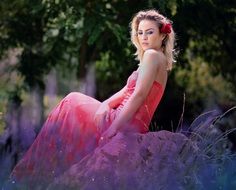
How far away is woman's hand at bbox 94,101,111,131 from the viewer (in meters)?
4.12

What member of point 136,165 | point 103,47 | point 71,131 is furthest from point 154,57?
point 103,47

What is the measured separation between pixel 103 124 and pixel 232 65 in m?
4.74

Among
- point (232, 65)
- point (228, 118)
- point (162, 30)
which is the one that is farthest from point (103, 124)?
point (232, 65)

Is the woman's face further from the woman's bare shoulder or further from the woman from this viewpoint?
the woman's bare shoulder

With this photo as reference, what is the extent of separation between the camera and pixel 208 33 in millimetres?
7891

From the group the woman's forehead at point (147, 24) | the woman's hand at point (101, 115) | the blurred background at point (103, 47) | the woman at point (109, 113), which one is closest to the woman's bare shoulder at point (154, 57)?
the woman at point (109, 113)

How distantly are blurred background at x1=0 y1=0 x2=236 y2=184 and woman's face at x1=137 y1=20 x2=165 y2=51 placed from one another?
1461 mm

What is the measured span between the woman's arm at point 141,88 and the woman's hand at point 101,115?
0.11 metres

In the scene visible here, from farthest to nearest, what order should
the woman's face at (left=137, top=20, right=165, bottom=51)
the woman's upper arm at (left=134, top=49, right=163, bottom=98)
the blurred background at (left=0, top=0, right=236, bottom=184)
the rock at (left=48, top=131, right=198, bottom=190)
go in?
the blurred background at (left=0, top=0, right=236, bottom=184) < the woman's face at (left=137, top=20, right=165, bottom=51) < the woman's upper arm at (left=134, top=49, right=163, bottom=98) < the rock at (left=48, top=131, right=198, bottom=190)

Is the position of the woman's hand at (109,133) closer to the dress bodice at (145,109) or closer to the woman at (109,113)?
the woman at (109,113)

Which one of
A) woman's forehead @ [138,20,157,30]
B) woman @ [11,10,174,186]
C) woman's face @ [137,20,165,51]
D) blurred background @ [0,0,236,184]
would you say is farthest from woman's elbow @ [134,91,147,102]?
blurred background @ [0,0,236,184]

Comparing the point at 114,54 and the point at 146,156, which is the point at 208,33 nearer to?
the point at 114,54

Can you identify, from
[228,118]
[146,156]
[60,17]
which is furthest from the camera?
[228,118]

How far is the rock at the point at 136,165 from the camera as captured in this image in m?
3.36
